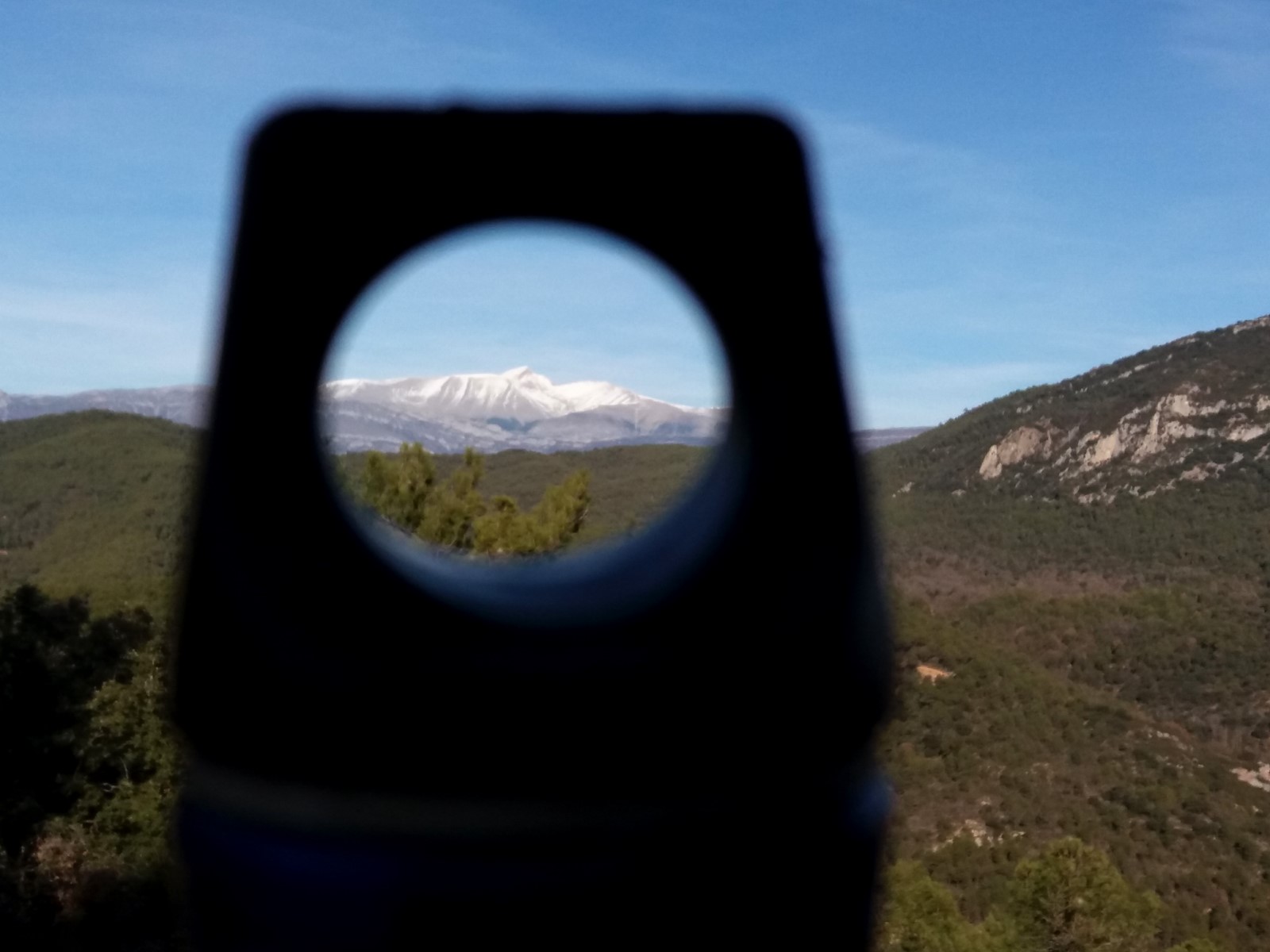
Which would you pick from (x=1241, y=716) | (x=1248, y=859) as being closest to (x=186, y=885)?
(x=1248, y=859)

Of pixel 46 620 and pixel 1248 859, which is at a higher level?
pixel 46 620

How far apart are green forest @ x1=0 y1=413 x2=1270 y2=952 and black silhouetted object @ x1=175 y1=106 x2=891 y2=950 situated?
0.36 ft

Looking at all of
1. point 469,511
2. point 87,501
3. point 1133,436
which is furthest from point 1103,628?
point 469,511

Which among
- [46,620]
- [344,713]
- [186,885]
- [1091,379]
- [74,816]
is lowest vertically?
[74,816]

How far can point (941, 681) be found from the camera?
3606cm

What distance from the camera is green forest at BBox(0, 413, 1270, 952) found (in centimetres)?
765

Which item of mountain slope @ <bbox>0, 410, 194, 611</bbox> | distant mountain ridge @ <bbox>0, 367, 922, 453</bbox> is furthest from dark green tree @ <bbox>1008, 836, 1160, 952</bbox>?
mountain slope @ <bbox>0, 410, 194, 611</bbox>

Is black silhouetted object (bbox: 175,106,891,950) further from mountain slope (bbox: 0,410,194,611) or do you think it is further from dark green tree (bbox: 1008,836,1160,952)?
mountain slope (bbox: 0,410,194,611)

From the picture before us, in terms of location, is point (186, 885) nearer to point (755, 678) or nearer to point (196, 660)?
point (196, 660)

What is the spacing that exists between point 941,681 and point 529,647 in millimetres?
37015

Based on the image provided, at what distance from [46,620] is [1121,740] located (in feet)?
105

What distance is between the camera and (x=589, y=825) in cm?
78

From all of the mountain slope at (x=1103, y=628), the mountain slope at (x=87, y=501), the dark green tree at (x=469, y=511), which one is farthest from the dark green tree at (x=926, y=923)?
the mountain slope at (x=87, y=501)

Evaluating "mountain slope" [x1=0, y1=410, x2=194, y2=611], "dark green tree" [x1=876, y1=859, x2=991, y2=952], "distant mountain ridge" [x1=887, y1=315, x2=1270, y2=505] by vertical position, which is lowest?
"dark green tree" [x1=876, y1=859, x2=991, y2=952]
